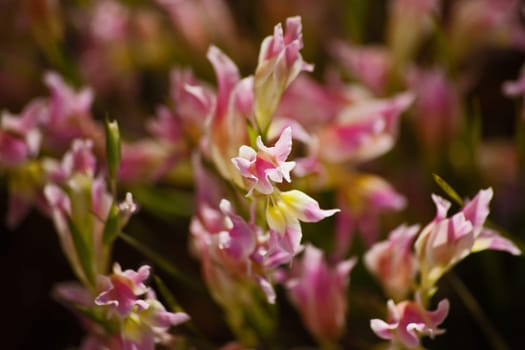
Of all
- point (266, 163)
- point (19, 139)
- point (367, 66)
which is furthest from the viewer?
point (367, 66)

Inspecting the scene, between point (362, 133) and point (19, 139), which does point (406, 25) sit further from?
point (19, 139)

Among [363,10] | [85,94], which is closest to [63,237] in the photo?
[85,94]

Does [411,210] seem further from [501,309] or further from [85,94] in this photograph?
[85,94]

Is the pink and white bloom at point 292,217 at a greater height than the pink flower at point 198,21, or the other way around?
the pink flower at point 198,21

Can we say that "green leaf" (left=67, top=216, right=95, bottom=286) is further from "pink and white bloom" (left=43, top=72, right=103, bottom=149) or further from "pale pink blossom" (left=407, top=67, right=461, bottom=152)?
"pale pink blossom" (left=407, top=67, right=461, bottom=152)

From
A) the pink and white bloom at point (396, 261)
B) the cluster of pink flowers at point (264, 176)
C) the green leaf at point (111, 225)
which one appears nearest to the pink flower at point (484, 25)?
the cluster of pink flowers at point (264, 176)

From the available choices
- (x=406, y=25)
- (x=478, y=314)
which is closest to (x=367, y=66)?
(x=406, y=25)

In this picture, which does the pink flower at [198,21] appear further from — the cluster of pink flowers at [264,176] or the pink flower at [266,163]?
the pink flower at [266,163]
